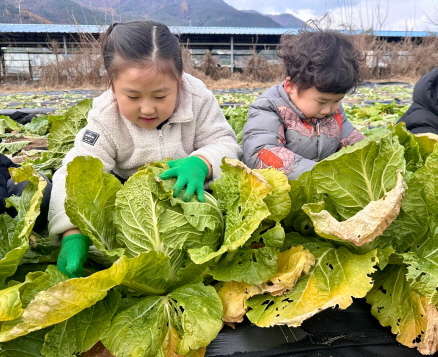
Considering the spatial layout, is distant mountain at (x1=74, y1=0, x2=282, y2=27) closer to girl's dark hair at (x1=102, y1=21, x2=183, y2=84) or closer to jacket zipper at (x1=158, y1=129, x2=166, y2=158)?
jacket zipper at (x1=158, y1=129, x2=166, y2=158)

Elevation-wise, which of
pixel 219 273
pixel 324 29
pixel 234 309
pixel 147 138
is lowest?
pixel 234 309

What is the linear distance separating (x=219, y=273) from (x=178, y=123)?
46.9 inches

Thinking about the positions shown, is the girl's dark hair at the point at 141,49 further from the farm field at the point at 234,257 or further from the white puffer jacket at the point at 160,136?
the farm field at the point at 234,257

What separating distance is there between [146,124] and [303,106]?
47.1 inches

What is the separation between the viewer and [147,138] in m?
2.62

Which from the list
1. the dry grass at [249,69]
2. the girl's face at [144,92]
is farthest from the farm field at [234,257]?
the dry grass at [249,69]

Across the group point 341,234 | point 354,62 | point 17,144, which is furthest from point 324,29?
point 17,144

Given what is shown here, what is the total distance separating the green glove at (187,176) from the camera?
1978 mm

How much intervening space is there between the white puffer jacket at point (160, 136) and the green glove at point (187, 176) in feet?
1.04

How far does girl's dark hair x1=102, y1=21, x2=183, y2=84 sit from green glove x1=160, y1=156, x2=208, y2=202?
498 mm

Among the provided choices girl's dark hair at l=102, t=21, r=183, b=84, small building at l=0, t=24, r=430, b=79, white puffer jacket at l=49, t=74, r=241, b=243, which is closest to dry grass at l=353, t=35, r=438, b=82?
small building at l=0, t=24, r=430, b=79

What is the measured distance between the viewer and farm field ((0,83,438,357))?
5.45 feet

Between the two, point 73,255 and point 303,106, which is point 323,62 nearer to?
point 303,106

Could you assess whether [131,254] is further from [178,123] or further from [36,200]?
[178,123]
